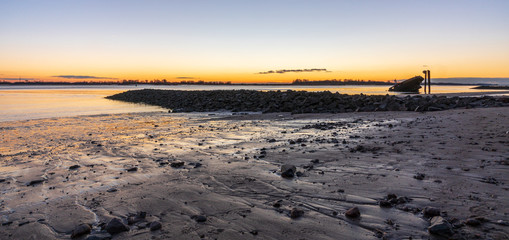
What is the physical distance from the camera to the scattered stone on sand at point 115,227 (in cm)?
371

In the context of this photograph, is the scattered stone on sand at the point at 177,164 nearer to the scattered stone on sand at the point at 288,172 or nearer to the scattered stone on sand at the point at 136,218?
the scattered stone on sand at the point at 288,172

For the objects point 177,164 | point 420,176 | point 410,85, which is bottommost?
point 177,164

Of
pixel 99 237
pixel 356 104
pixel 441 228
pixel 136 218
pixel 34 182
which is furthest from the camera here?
pixel 356 104

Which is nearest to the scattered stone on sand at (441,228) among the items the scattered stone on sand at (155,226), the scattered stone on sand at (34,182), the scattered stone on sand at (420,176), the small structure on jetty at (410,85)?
the scattered stone on sand at (420,176)

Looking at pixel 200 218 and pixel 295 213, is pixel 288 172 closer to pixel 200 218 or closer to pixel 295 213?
pixel 295 213

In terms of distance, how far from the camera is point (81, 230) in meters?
3.68

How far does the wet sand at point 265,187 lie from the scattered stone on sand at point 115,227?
74 mm

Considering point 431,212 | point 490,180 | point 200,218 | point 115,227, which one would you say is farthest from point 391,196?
point 115,227

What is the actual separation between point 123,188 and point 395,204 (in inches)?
173

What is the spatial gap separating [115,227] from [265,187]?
2.39 m

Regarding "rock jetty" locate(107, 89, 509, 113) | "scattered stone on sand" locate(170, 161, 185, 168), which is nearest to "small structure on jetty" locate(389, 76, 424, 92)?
"rock jetty" locate(107, 89, 509, 113)

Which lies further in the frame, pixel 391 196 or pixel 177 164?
pixel 177 164

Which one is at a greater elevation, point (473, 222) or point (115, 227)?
point (473, 222)

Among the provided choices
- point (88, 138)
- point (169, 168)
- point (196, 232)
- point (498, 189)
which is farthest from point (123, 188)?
point (88, 138)
